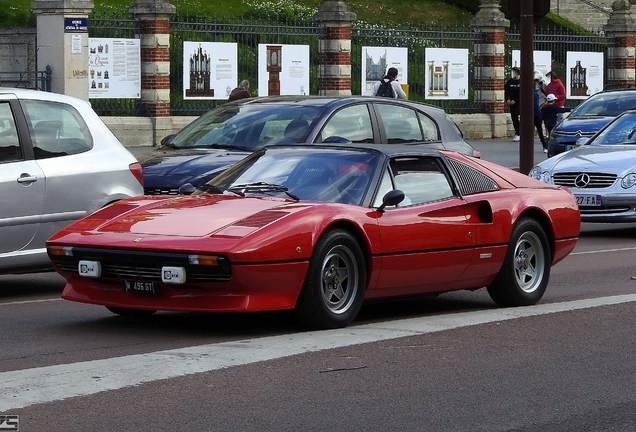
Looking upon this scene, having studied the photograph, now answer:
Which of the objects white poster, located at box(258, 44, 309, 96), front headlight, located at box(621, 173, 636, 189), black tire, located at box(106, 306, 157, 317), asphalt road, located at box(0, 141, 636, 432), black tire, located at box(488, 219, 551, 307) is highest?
white poster, located at box(258, 44, 309, 96)

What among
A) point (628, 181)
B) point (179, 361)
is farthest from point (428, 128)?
point (179, 361)

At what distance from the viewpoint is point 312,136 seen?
13844 millimetres

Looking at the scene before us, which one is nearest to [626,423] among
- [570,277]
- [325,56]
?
[570,277]

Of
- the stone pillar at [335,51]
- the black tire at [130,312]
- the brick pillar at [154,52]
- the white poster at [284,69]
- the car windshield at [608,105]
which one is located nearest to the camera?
the black tire at [130,312]

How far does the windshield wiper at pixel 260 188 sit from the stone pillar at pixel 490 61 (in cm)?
2788

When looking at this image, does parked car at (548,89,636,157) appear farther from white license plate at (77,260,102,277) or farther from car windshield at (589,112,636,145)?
white license plate at (77,260,102,277)

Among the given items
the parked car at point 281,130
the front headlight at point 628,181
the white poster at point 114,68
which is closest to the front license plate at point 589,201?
the front headlight at point 628,181

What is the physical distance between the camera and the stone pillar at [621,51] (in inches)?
1615

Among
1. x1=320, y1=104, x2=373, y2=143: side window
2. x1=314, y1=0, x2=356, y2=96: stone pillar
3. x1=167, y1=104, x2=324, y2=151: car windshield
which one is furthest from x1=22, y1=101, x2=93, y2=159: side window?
x1=314, y1=0, x2=356, y2=96: stone pillar

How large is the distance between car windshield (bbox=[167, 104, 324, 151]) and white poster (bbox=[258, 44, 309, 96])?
53.7 feet

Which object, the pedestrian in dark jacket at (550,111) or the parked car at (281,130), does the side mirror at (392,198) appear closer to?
the parked car at (281,130)

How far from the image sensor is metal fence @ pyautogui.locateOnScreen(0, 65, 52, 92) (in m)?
26.3

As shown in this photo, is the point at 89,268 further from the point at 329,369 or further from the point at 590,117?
the point at 590,117

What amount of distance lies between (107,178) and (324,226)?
11.1 feet
